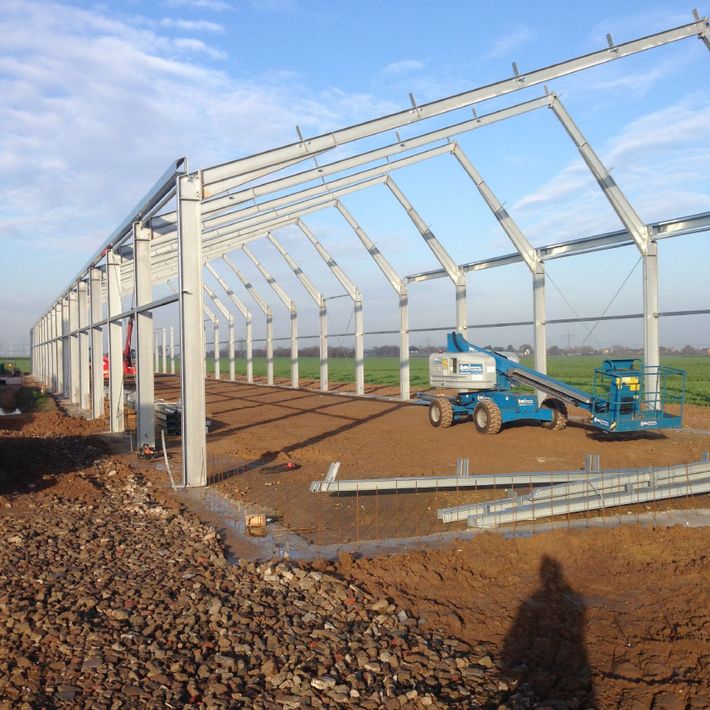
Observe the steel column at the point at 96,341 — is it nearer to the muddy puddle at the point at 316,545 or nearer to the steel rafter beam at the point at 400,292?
the steel rafter beam at the point at 400,292

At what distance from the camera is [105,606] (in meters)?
5.17

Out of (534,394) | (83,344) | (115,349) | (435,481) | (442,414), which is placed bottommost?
(435,481)

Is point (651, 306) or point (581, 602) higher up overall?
point (651, 306)

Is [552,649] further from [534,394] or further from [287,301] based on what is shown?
[287,301]

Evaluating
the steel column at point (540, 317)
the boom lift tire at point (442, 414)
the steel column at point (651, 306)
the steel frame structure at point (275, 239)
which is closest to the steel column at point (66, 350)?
the steel frame structure at point (275, 239)

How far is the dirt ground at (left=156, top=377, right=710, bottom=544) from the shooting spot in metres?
8.35

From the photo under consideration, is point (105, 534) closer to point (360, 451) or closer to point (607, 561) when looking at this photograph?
point (607, 561)

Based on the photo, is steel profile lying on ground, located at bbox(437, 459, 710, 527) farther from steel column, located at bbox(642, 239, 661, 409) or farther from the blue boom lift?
steel column, located at bbox(642, 239, 661, 409)

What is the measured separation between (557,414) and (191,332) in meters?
8.36

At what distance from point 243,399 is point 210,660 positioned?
73.7 ft

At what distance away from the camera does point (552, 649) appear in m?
4.55

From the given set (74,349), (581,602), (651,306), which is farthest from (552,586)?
(74,349)

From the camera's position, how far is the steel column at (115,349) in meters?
16.3

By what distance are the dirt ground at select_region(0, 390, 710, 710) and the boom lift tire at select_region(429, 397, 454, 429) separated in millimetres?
3497
